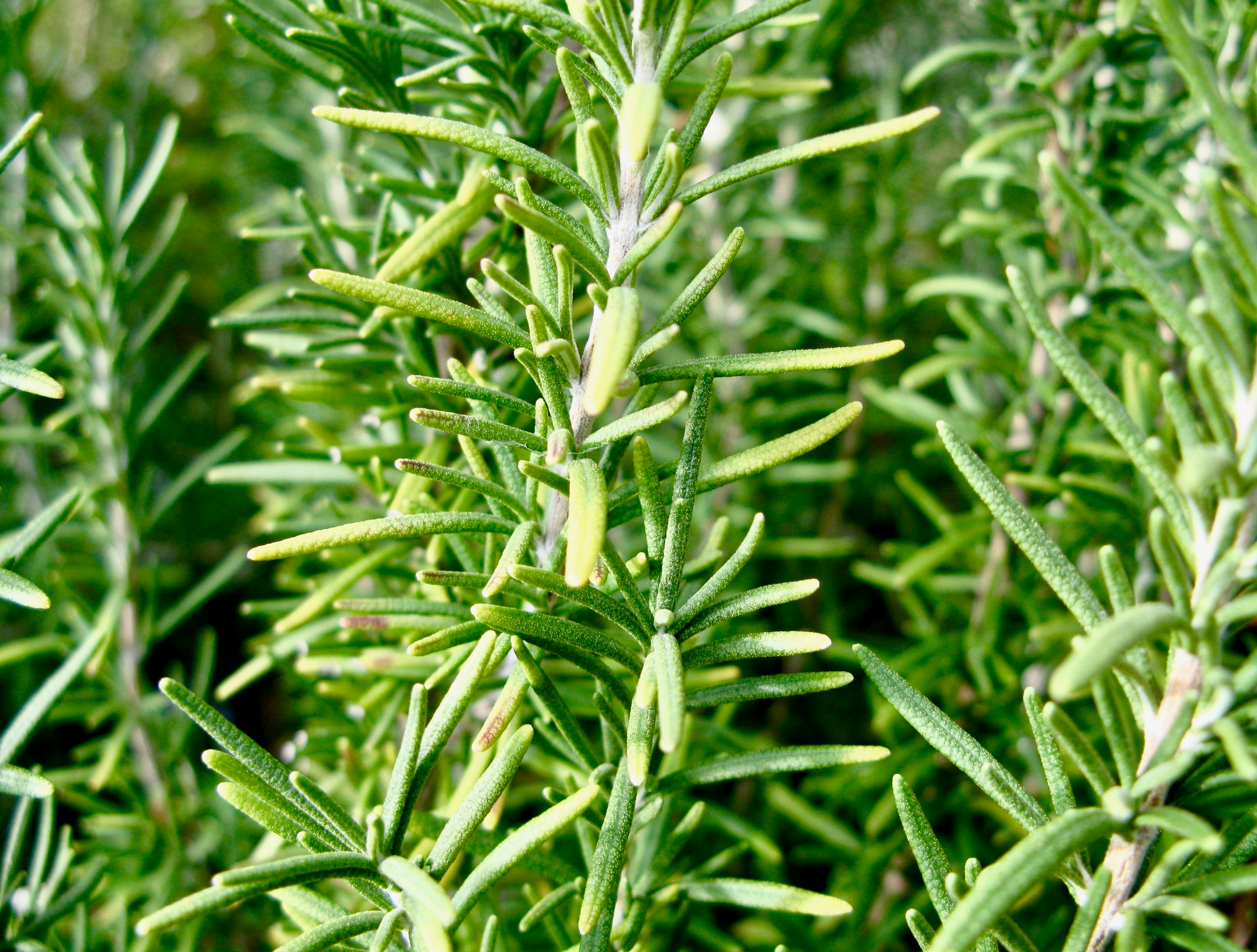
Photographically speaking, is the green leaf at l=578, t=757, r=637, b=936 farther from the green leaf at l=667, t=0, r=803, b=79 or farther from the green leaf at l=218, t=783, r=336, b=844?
the green leaf at l=667, t=0, r=803, b=79

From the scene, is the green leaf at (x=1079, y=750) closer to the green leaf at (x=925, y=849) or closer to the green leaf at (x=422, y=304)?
the green leaf at (x=925, y=849)

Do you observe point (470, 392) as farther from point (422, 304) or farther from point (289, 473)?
Result: point (289, 473)

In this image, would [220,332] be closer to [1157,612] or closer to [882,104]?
[882,104]

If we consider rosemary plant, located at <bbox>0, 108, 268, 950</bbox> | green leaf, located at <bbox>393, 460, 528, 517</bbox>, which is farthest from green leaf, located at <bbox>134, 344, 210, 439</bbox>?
green leaf, located at <bbox>393, 460, 528, 517</bbox>

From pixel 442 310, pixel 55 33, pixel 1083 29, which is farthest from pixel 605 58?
pixel 55 33

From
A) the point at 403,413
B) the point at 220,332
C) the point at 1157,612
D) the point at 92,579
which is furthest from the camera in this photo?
the point at 220,332

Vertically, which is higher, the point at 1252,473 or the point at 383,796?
the point at 1252,473
